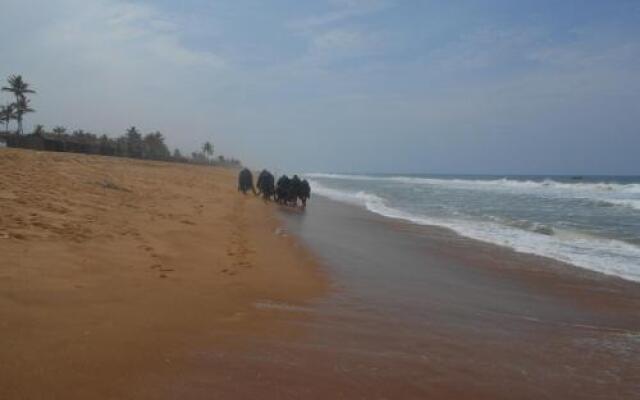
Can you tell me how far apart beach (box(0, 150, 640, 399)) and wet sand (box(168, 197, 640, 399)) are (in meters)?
0.02

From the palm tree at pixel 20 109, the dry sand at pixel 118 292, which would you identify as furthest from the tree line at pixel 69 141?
the dry sand at pixel 118 292

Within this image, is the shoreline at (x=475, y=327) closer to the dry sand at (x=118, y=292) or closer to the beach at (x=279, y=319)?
the beach at (x=279, y=319)

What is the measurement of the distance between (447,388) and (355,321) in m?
1.57

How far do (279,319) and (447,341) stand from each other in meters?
1.64

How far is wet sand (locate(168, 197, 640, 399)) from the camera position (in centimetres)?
349

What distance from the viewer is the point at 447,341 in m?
4.59

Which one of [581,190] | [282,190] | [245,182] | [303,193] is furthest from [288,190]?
[581,190]

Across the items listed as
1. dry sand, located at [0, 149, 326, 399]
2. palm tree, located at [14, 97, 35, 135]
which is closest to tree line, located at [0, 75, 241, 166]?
palm tree, located at [14, 97, 35, 135]

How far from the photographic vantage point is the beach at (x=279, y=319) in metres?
3.35

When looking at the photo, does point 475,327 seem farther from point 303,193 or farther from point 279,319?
point 303,193

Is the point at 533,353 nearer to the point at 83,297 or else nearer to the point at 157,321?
the point at 157,321

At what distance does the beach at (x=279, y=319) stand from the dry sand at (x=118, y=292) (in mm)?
20

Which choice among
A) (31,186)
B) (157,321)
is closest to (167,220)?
(31,186)

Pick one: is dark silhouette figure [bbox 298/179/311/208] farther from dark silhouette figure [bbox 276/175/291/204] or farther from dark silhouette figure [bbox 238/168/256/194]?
dark silhouette figure [bbox 238/168/256/194]
